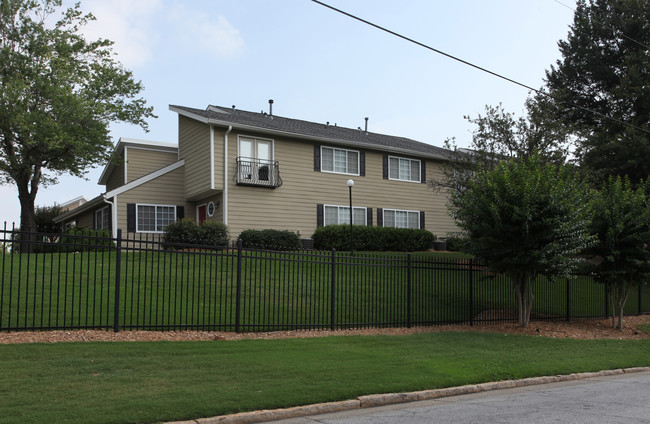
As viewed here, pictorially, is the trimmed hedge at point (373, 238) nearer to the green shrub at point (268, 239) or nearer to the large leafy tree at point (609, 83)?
the green shrub at point (268, 239)

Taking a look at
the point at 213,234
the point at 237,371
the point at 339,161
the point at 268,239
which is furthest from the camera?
the point at 339,161

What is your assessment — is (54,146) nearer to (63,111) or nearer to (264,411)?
(63,111)

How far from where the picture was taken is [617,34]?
31156mm

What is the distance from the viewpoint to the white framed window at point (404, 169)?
3003cm

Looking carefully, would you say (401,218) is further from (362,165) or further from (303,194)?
(303,194)

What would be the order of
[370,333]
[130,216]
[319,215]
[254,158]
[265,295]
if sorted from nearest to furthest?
[265,295] → [370,333] → [130,216] → [254,158] → [319,215]

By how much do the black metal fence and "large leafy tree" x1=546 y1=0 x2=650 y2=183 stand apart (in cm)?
1085

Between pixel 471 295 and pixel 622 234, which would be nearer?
pixel 471 295

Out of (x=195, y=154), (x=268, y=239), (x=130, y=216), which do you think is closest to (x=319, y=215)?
(x=268, y=239)

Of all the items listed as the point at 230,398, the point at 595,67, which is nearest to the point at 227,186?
the point at 230,398

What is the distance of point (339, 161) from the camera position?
28.5 meters

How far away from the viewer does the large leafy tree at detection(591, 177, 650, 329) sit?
17000 mm

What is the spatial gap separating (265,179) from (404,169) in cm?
812

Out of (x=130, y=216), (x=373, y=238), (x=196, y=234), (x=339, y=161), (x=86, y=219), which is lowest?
(x=373, y=238)
